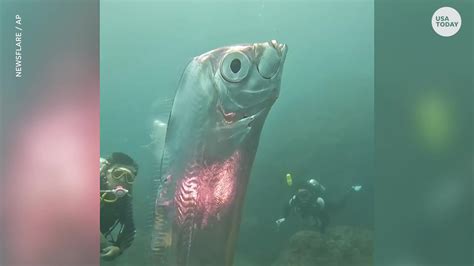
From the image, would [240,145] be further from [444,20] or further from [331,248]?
[444,20]

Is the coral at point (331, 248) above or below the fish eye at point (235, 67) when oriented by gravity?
below

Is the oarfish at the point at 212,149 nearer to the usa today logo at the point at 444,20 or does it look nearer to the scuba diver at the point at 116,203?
the scuba diver at the point at 116,203

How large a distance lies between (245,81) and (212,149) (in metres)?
0.43

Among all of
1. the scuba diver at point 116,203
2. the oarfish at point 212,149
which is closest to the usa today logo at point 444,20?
the oarfish at point 212,149

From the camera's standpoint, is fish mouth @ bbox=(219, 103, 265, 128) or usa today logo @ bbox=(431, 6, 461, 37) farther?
usa today logo @ bbox=(431, 6, 461, 37)

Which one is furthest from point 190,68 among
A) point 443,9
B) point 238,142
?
point 443,9

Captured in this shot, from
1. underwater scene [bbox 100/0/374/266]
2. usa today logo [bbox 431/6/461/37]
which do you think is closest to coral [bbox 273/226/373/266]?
underwater scene [bbox 100/0/374/266]

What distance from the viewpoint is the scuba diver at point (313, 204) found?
2611 mm

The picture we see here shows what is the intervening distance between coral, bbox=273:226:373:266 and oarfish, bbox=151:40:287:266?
1.15ft

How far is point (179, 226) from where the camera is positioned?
2607mm

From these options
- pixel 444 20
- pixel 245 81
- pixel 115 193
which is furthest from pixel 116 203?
pixel 444 20

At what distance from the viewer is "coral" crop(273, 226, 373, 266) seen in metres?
2.63

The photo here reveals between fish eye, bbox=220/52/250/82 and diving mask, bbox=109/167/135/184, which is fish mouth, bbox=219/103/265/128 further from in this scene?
diving mask, bbox=109/167/135/184

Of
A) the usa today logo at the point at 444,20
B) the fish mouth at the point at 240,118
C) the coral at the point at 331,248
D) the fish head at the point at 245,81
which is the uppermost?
the usa today logo at the point at 444,20
